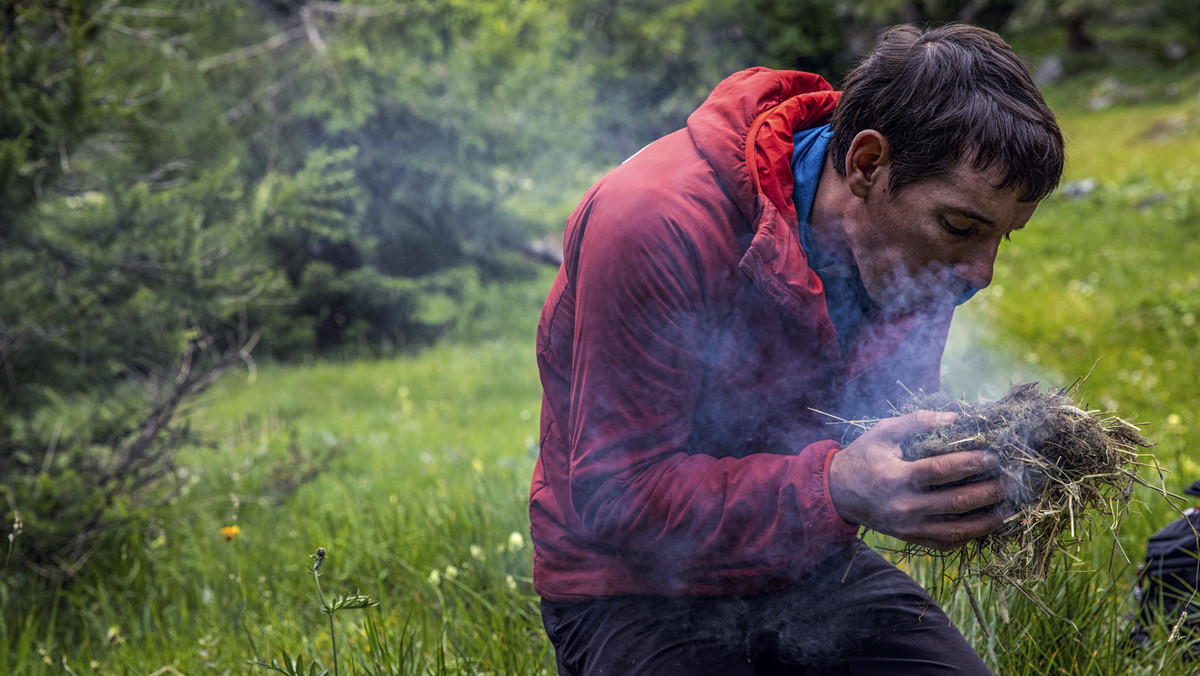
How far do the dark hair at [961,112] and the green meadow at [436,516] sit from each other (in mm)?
412

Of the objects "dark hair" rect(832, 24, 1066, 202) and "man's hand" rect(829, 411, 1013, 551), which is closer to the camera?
"man's hand" rect(829, 411, 1013, 551)

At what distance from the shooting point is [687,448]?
1.99 meters

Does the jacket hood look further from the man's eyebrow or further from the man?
the man's eyebrow

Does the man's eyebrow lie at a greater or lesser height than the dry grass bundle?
greater

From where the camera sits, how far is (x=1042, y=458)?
5.20 ft

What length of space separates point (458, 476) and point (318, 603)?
79.1 inches

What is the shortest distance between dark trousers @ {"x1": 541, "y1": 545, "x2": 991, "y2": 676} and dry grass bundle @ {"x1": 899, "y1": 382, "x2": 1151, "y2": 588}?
0.39 metres

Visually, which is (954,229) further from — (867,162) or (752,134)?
(752,134)

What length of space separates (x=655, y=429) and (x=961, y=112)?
2.87 ft

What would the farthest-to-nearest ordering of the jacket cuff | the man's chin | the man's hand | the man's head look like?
the man's chin
the man's head
the jacket cuff
the man's hand

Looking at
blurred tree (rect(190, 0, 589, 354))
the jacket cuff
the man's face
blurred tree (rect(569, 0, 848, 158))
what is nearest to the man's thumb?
the jacket cuff

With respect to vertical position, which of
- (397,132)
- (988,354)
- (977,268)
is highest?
(977,268)

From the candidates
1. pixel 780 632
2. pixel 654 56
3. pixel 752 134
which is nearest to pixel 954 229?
pixel 752 134

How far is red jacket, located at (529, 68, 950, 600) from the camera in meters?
1.69
